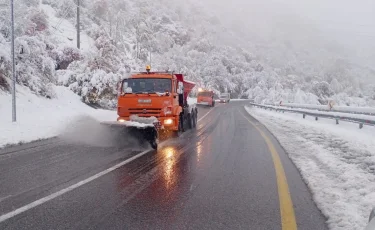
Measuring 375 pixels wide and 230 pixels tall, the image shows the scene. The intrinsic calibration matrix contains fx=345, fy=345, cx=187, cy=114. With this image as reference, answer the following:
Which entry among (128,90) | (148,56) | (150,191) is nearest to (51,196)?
(150,191)

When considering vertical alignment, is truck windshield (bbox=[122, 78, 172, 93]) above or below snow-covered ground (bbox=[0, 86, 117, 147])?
above

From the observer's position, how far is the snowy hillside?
23094mm

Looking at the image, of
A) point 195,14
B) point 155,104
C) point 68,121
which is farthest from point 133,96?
point 195,14

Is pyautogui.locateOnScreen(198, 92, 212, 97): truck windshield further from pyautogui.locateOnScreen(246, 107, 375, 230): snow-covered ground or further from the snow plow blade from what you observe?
the snow plow blade

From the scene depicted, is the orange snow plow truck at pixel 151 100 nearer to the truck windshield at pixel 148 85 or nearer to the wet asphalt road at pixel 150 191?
the truck windshield at pixel 148 85

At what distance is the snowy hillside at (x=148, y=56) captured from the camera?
23094mm

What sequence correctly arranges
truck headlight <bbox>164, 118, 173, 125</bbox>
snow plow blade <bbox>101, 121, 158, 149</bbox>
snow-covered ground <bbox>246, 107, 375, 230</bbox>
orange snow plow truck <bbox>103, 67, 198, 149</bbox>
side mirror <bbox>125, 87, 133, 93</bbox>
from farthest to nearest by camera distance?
side mirror <bbox>125, 87, 133, 93</bbox> < truck headlight <bbox>164, 118, 173, 125</bbox> < orange snow plow truck <bbox>103, 67, 198, 149</bbox> < snow plow blade <bbox>101, 121, 158, 149</bbox> < snow-covered ground <bbox>246, 107, 375, 230</bbox>

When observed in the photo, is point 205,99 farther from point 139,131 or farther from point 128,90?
point 139,131

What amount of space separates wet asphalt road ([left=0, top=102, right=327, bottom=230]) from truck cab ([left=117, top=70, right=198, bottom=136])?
2.67m

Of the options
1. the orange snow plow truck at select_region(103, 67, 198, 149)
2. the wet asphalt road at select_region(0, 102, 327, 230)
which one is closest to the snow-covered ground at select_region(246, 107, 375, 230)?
the wet asphalt road at select_region(0, 102, 327, 230)

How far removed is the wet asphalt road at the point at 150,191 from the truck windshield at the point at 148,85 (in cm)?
357

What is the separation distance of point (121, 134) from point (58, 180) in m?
4.09

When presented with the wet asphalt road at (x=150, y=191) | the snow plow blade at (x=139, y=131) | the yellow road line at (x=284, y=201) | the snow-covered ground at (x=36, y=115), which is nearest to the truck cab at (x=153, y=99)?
the snow plow blade at (x=139, y=131)

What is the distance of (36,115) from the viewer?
17.0 meters
